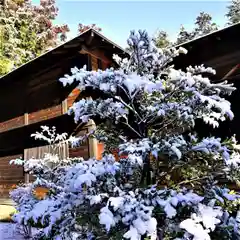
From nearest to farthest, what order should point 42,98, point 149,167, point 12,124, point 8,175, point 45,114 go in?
point 149,167
point 45,114
point 42,98
point 12,124
point 8,175

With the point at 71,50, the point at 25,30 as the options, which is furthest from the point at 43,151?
the point at 25,30

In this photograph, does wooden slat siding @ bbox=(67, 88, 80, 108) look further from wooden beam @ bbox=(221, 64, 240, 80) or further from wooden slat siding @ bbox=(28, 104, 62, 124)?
wooden beam @ bbox=(221, 64, 240, 80)

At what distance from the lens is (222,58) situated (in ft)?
18.0

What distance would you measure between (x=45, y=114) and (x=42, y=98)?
58 centimetres

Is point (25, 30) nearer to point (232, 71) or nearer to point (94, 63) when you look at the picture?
point (94, 63)

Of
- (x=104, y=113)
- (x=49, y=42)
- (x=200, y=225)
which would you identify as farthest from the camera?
(x=49, y=42)

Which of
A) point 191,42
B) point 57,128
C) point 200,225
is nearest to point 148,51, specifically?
point 200,225

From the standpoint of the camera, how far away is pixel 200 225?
1860 mm

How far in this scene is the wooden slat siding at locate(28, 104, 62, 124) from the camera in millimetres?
7852

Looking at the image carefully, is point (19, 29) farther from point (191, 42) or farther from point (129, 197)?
point (129, 197)

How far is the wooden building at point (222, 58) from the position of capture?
16.9 feet

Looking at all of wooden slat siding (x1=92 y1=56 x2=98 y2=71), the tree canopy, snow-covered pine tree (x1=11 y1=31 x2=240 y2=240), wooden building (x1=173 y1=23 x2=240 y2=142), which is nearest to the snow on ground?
snow-covered pine tree (x1=11 y1=31 x2=240 y2=240)

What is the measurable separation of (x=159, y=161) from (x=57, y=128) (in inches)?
236

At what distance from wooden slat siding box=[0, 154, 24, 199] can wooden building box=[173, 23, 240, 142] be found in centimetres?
657
